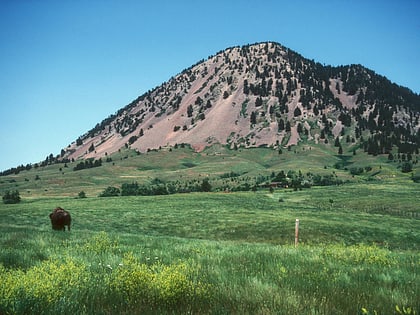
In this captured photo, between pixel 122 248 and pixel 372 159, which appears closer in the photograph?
pixel 122 248

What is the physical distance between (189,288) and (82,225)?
3909cm

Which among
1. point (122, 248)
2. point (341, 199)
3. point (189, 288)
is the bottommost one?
point (341, 199)

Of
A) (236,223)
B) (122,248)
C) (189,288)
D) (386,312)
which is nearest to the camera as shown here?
(386,312)

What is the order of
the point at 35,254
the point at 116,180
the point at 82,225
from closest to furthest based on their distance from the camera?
the point at 35,254 → the point at 82,225 → the point at 116,180

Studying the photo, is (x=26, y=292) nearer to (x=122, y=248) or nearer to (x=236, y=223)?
(x=122, y=248)

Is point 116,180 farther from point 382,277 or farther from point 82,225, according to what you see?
point 382,277

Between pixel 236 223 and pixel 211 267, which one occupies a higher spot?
pixel 211 267

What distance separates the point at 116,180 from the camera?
563 feet

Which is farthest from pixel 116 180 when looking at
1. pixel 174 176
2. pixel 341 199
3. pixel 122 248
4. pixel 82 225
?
pixel 122 248

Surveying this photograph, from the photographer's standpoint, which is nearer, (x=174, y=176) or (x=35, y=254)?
(x=35, y=254)

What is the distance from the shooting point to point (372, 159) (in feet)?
643

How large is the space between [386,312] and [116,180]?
172413 millimetres

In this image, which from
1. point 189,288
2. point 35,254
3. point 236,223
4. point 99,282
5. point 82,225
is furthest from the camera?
point 236,223

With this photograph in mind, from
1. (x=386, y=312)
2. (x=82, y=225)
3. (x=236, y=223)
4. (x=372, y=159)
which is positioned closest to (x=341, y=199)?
(x=236, y=223)
